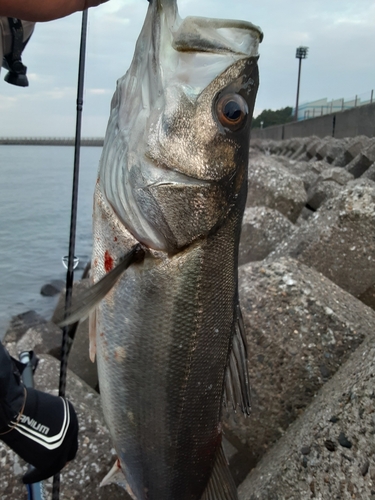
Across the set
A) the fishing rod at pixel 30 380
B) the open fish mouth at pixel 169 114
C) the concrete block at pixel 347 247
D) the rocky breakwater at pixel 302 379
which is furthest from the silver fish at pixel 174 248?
the concrete block at pixel 347 247

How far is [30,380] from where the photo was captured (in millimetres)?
2789

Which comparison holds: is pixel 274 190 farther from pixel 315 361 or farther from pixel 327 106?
pixel 327 106

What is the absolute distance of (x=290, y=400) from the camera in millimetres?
2633

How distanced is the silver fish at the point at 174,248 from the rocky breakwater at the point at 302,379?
432 mm

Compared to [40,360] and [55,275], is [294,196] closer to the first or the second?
[40,360]

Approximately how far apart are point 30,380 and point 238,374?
4.95 feet

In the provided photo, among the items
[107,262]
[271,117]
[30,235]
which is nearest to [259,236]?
[107,262]

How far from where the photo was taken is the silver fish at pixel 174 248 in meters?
1.56

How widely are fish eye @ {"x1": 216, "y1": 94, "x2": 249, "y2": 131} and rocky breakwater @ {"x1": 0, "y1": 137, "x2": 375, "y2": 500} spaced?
3.99 feet

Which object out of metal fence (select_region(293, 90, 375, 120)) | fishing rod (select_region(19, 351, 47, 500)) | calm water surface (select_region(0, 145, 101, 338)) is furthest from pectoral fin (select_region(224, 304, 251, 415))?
metal fence (select_region(293, 90, 375, 120))

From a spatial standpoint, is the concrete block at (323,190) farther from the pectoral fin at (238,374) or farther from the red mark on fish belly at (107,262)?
the red mark on fish belly at (107,262)

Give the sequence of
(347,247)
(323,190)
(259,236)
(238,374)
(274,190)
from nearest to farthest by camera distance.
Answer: (238,374), (347,247), (259,236), (274,190), (323,190)

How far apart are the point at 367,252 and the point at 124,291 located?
2471mm

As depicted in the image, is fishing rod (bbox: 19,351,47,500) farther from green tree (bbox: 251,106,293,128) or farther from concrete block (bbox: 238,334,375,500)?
green tree (bbox: 251,106,293,128)
